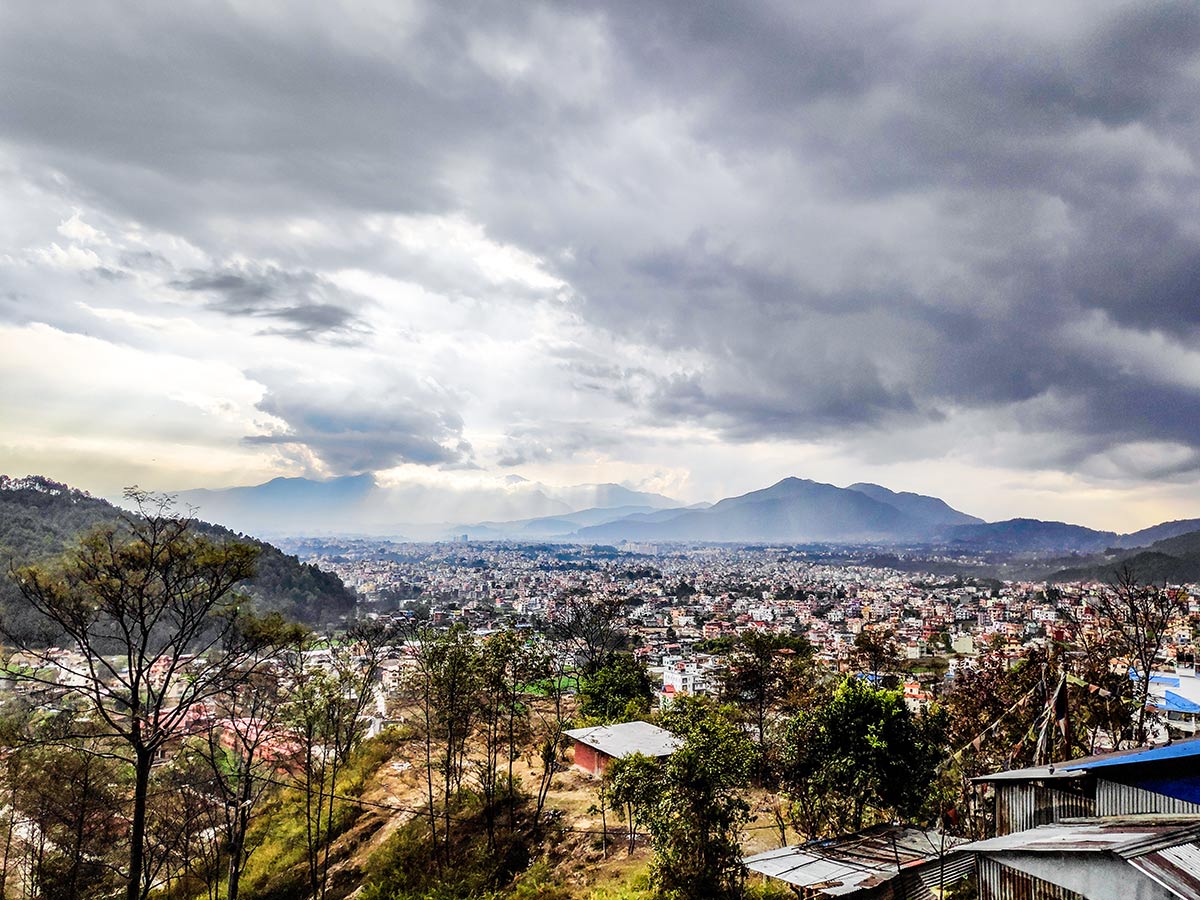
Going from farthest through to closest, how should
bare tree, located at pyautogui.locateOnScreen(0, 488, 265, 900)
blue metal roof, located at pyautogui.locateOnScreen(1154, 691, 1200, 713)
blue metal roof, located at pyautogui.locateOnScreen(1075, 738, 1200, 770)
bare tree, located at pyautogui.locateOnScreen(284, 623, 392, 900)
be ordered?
blue metal roof, located at pyautogui.locateOnScreen(1154, 691, 1200, 713), bare tree, located at pyautogui.locateOnScreen(284, 623, 392, 900), bare tree, located at pyautogui.locateOnScreen(0, 488, 265, 900), blue metal roof, located at pyautogui.locateOnScreen(1075, 738, 1200, 770)

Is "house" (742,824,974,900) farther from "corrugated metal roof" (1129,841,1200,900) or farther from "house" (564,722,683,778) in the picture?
"house" (564,722,683,778)

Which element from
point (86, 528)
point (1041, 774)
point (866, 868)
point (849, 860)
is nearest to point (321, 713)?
point (849, 860)

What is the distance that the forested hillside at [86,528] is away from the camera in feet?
208

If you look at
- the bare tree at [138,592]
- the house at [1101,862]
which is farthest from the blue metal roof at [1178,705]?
the bare tree at [138,592]

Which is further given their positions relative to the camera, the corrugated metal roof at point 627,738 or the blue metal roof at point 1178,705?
the blue metal roof at point 1178,705

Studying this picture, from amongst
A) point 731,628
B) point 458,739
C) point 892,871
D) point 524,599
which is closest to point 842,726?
point 892,871

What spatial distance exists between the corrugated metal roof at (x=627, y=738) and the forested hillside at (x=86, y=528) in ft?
159

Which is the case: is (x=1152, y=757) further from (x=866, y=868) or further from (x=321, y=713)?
(x=321, y=713)

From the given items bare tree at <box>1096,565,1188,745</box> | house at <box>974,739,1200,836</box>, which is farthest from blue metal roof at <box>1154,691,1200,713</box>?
house at <box>974,739,1200,836</box>

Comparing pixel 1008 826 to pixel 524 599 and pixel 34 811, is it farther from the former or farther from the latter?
pixel 524 599

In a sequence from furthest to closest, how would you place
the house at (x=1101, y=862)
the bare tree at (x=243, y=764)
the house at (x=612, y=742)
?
the house at (x=612, y=742) → the bare tree at (x=243, y=764) → the house at (x=1101, y=862)

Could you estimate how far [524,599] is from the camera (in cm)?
11294

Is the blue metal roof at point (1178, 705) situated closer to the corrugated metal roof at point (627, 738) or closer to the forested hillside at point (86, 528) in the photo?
the corrugated metal roof at point (627, 738)

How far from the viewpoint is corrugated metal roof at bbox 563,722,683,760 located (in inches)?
625
